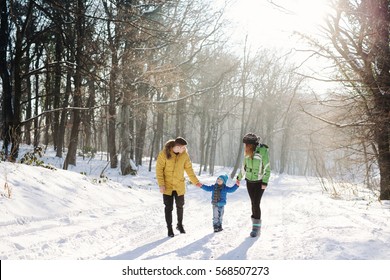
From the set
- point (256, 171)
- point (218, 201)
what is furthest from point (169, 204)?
point (256, 171)

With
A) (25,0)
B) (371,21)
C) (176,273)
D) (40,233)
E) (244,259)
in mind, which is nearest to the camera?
(176,273)

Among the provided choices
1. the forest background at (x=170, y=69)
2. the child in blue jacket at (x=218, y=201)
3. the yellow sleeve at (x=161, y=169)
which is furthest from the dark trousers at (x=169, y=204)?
the forest background at (x=170, y=69)

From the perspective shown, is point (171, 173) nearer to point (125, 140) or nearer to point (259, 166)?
point (259, 166)

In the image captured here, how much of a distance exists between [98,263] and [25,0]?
18.9m

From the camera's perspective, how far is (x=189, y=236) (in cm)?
607

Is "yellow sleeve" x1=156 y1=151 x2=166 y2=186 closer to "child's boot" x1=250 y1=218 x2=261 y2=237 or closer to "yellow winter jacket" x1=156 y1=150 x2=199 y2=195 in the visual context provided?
"yellow winter jacket" x1=156 y1=150 x2=199 y2=195

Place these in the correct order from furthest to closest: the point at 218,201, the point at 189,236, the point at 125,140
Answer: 1. the point at 125,140
2. the point at 218,201
3. the point at 189,236

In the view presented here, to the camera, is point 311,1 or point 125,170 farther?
point 125,170

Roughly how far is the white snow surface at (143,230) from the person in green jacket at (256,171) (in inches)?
17.0

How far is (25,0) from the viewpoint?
1867 centimetres

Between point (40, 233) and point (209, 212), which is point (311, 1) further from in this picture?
point (40, 233)

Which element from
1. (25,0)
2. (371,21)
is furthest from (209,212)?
(25,0)

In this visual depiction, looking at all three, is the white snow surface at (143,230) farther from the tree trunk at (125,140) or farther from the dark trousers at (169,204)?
the tree trunk at (125,140)

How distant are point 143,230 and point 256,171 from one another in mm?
2486
